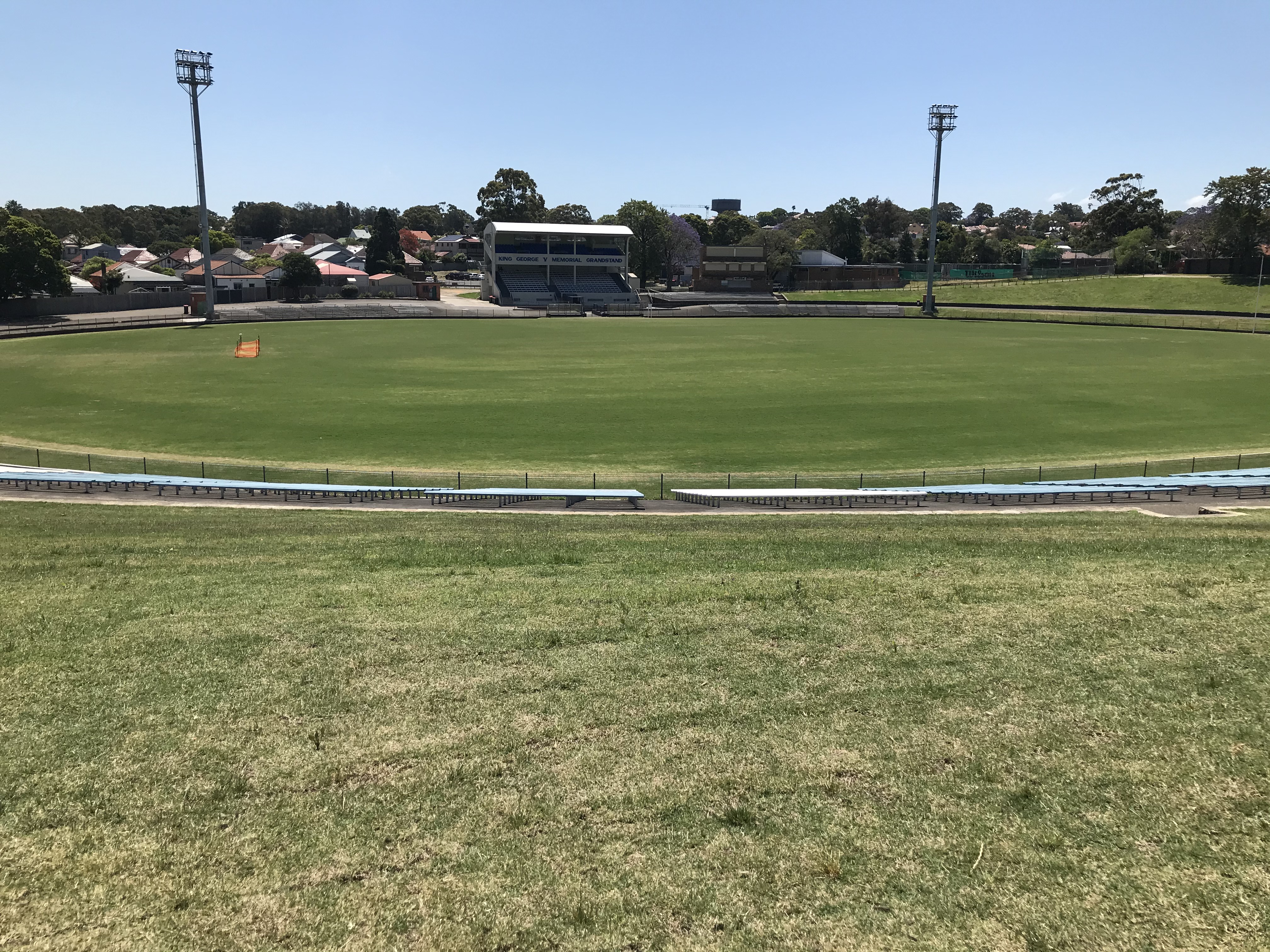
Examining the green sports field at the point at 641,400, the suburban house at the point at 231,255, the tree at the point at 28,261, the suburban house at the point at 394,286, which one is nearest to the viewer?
the green sports field at the point at 641,400

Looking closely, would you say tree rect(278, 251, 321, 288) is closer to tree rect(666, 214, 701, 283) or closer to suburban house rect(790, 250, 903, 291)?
tree rect(666, 214, 701, 283)

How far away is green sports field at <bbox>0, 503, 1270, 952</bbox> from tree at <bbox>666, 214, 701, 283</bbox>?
517ft

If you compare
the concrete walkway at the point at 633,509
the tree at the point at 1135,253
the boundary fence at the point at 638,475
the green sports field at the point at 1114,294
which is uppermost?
the tree at the point at 1135,253

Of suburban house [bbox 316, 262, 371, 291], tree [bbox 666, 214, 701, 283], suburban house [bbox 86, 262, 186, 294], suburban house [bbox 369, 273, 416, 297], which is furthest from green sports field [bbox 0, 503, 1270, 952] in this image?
tree [bbox 666, 214, 701, 283]

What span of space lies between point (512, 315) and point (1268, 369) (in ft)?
247

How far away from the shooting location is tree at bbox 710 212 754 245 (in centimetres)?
18312

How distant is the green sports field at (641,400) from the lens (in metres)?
37.2

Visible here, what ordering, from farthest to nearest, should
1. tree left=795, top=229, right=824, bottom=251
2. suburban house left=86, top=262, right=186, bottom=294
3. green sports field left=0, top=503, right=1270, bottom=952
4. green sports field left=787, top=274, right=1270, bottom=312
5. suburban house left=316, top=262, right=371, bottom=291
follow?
tree left=795, top=229, right=824, bottom=251 → suburban house left=316, top=262, right=371, bottom=291 → suburban house left=86, top=262, right=186, bottom=294 → green sports field left=787, top=274, right=1270, bottom=312 → green sports field left=0, top=503, right=1270, bottom=952

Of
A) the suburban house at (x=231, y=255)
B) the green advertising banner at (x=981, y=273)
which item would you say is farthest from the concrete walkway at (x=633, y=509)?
the suburban house at (x=231, y=255)

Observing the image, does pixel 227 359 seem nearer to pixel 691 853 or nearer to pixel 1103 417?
pixel 1103 417

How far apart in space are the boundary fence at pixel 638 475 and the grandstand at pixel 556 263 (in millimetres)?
92345

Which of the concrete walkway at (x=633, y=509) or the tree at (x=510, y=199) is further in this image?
the tree at (x=510, y=199)

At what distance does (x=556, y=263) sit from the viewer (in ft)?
430

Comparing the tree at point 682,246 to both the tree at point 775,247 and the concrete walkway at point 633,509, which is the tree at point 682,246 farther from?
the concrete walkway at point 633,509
